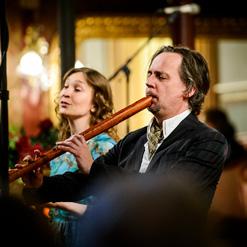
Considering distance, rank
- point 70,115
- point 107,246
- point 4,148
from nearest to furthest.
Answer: point 107,246, point 4,148, point 70,115

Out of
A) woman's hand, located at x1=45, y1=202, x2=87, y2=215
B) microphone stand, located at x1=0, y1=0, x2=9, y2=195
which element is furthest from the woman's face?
microphone stand, located at x1=0, y1=0, x2=9, y2=195

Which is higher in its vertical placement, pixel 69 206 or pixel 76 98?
pixel 76 98

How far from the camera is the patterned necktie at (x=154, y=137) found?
2.65 metres

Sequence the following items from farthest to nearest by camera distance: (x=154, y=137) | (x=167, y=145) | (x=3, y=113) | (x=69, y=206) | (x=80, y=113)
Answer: (x=80, y=113) → (x=69, y=206) → (x=154, y=137) → (x=167, y=145) → (x=3, y=113)

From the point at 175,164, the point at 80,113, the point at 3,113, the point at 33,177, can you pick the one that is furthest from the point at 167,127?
the point at 80,113

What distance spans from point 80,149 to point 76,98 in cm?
95

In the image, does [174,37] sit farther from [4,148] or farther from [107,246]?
[107,246]

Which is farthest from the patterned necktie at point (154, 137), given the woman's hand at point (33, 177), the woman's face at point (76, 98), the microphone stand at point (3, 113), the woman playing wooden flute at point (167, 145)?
the woman's face at point (76, 98)

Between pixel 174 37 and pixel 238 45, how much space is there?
4.68 m

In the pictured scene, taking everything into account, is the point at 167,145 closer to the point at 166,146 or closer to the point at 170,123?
the point at 166,146

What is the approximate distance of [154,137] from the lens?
8.79 ft

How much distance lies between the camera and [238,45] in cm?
1101

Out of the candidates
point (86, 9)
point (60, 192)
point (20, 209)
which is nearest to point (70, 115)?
point (60, 192)

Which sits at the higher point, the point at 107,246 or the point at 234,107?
the point at 107,246
